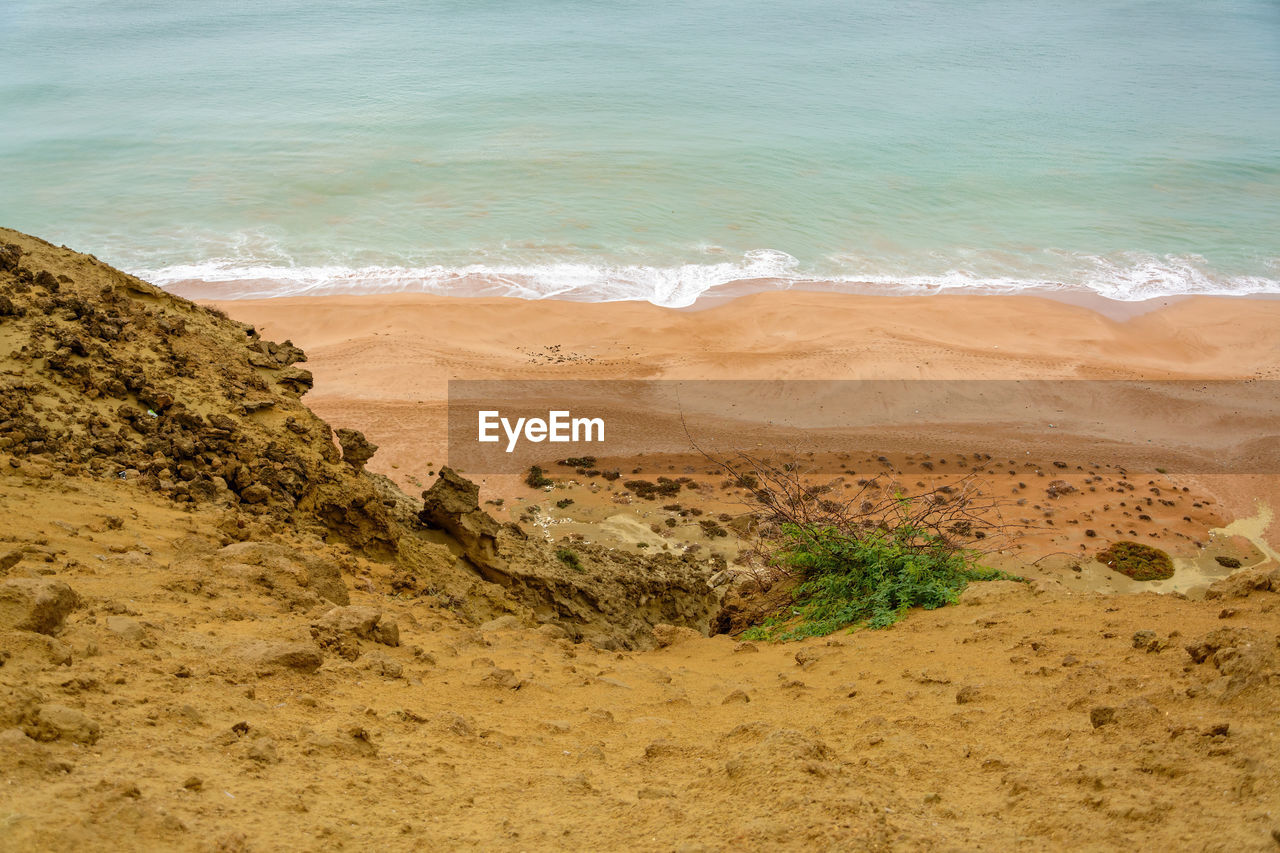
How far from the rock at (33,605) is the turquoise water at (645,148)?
20.6 m

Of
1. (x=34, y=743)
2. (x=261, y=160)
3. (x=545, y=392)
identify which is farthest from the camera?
(x=261, y=160)

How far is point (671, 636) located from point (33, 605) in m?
4.83

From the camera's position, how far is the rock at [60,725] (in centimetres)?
327

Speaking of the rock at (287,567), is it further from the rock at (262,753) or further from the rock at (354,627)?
the rock at (262,753)

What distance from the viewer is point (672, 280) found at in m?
25.3

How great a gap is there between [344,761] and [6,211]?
32.7 metres

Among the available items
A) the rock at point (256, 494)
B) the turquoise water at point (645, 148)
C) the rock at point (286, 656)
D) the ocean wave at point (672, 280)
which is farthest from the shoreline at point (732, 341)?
the rock at point (286, 656)

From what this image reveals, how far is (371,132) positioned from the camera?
35469mm

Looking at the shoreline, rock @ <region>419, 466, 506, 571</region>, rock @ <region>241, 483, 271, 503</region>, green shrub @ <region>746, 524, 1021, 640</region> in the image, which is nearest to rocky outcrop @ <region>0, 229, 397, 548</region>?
rock @ <region>241, 483, 271, 503</region>

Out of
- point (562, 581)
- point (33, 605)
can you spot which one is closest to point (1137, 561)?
point (562, 581)

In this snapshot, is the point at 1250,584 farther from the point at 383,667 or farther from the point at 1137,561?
the point at 1137,561

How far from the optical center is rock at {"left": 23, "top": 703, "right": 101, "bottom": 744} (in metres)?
3.27

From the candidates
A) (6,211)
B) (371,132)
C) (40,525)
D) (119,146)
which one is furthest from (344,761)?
(119,146)

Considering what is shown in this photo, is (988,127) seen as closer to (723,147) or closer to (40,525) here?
(723,147)
